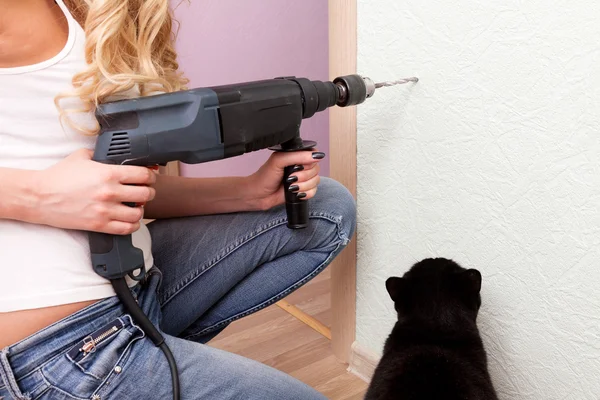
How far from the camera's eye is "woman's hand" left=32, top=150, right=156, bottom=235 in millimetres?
A: 551

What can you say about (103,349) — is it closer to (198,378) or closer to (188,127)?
(198,378)

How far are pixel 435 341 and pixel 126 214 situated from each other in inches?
18.8

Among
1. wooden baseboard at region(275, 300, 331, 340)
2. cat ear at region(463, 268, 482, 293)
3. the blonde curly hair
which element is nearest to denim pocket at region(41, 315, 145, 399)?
the blonde curly hair

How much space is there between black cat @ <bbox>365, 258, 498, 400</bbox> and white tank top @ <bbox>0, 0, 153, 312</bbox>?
0.40 metres

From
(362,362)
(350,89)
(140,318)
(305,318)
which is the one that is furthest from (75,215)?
(305,318)

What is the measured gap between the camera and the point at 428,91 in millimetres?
800

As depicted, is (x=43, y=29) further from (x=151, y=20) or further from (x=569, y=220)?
(x=569, y=220)

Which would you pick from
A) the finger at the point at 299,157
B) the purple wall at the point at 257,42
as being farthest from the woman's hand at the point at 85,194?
the purple wall at the point at 257,42

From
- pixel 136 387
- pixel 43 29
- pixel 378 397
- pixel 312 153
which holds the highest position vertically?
pixel 43 29

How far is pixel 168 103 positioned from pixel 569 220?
0.53 metres

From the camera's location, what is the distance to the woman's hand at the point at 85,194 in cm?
55

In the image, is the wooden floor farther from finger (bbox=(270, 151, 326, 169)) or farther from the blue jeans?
finger (bbox=(270, 151, 326, 169))

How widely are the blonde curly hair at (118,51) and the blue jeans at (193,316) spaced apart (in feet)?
0.76

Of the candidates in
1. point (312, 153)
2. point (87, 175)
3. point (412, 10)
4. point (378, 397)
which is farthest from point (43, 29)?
point (378, 397)
